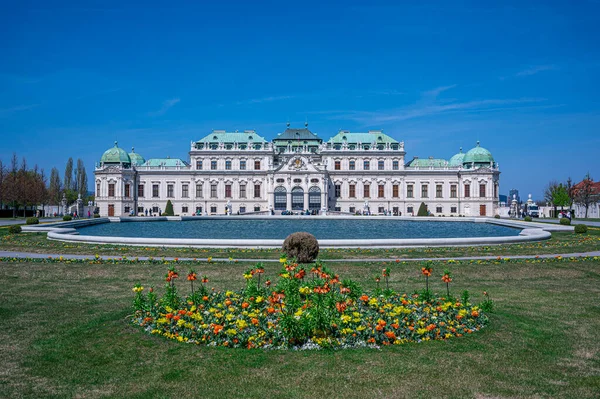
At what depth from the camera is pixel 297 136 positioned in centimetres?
9562

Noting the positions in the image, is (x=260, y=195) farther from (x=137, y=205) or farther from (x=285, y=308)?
(x=285, y=308)

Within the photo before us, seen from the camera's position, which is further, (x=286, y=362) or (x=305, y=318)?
(x=305, y=318)

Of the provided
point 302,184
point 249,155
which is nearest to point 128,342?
point 302,184

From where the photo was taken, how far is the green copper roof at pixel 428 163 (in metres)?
94.3

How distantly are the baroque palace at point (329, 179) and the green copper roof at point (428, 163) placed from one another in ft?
7.89

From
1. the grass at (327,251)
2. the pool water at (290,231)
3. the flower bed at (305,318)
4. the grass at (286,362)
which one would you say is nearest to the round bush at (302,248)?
the grass at (327,251)

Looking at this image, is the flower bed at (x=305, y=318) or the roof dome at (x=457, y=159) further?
the roof dome at (x=457, y=159)

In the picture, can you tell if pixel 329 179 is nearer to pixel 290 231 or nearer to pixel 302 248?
pixel 290 231

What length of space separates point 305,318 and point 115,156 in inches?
3489

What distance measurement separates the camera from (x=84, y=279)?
17.0 meters

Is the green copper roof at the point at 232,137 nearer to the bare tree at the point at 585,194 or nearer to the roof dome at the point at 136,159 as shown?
the roof dome at the point at 136,159

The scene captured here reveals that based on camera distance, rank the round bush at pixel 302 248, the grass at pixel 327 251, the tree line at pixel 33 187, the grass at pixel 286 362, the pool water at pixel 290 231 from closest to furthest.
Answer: the grass at pixel 286 362 < the round bush at pixel 302 248 < the grass at pixel 327 251 < the pool water at pixel 290 231 < the tree line at pixel 33 187

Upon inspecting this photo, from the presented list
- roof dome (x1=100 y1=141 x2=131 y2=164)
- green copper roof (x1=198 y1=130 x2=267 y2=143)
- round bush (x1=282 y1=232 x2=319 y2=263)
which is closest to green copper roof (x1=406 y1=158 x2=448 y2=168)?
green copper roof (x1=198 y1=130 x2=267 y2=143)

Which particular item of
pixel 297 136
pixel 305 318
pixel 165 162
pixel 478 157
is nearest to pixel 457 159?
pixel 478 157
